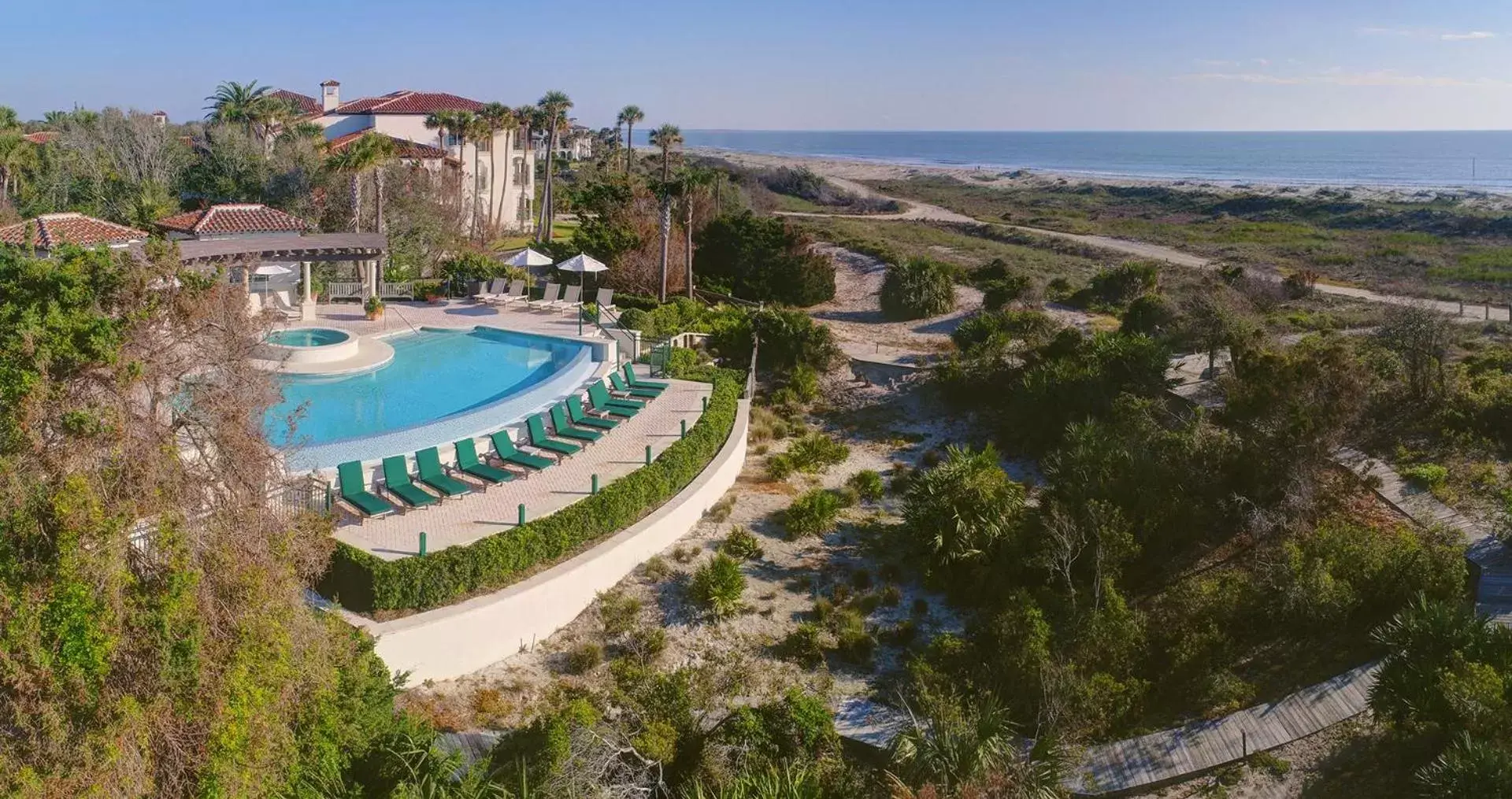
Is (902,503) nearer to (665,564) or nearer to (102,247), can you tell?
(665,564)

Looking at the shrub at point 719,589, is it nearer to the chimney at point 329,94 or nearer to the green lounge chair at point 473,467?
the green lounge chair at point 473,467

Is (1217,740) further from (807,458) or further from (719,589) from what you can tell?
(807,458)

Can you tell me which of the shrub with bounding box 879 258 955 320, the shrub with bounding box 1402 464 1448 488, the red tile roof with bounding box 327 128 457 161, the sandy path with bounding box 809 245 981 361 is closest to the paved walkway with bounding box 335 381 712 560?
the sandy path with bounding box 809 245 981 361

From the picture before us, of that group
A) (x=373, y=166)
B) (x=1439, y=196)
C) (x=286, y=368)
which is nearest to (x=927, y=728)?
(x=286, y=368)

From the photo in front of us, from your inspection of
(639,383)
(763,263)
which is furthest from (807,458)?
(763,263)

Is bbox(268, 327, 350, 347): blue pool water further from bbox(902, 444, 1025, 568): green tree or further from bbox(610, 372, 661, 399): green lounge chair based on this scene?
bbox(902, 444, 1025, 568): green tree

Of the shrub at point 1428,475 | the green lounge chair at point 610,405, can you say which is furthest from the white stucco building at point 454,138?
the shrub at point 1428,475
